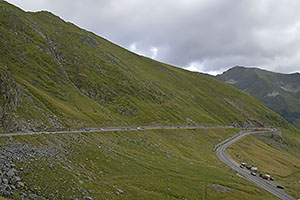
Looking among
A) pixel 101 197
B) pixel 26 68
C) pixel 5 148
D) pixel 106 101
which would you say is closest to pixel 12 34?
pixel 26 68

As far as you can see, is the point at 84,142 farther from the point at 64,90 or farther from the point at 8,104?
the point at 64,90

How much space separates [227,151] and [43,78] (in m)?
106

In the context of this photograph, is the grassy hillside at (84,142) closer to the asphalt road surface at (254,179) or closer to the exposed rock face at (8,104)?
the exposed rock face at (8,104)

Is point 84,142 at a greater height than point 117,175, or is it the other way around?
point 84,142

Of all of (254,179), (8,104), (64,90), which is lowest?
(254,179)

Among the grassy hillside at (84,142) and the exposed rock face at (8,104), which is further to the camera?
the exposed rock face at (8,104)

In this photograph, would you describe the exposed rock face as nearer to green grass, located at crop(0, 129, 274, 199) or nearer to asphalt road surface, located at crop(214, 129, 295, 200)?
green grass, located at crop(0, 129, 274, 199)

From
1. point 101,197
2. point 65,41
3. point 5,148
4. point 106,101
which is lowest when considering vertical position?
point 101,197

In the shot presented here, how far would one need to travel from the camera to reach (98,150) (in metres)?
56.3

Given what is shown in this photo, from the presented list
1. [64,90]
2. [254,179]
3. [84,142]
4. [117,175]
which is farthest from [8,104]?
[254,179]

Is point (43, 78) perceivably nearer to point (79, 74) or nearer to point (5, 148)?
point (79, 74)

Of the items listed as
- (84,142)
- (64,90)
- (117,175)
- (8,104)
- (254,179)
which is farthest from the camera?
(64,90)

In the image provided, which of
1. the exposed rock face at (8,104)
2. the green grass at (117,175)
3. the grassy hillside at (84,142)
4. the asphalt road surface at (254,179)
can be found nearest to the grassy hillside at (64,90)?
the exposed rock face at (8,104)

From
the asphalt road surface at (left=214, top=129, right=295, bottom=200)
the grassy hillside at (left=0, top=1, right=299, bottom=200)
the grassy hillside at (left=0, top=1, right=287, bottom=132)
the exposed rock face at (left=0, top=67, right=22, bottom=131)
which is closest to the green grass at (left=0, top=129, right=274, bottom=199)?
the grassy hillside at (left=0, top=1, right=299, bottom=200)
